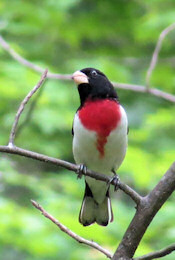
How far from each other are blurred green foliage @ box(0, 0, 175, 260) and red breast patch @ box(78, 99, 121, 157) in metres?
0.95

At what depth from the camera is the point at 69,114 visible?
6508 mm

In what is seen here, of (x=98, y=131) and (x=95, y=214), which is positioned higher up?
(x=98, y=131)

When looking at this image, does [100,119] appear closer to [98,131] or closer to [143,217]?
[98,131]

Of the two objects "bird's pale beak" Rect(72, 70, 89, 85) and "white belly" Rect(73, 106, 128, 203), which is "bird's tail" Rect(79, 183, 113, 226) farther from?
"bird's pale beak" Rect(72, 70, 89, 85)

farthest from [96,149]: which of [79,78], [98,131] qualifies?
[79,78]

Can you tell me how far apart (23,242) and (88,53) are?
4.95 meters

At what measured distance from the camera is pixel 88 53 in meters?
9.12

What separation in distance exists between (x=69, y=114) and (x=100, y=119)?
9.32ft

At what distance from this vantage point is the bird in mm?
3666

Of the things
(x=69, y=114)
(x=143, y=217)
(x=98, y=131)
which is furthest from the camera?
(x=69, y=114)

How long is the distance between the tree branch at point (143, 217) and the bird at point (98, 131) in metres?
1.21

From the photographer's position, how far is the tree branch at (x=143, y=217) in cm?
228

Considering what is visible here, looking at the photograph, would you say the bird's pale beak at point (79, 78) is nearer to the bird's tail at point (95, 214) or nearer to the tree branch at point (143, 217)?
the bird's tail at point (95, 214)

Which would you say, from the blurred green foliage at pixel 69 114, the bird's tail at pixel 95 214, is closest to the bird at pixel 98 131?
the bird's tail at pixel 95 214
